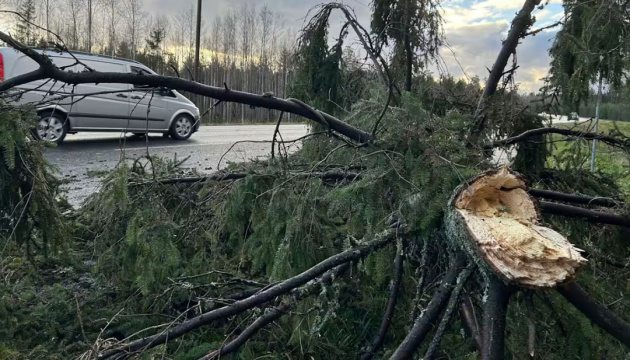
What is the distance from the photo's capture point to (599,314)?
1.44 metres

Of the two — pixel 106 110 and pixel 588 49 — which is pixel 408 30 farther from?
pixel 106 110

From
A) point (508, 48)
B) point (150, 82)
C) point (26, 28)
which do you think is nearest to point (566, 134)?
point (508, 48)

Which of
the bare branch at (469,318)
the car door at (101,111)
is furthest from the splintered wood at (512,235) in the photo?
the car door at (101,111)

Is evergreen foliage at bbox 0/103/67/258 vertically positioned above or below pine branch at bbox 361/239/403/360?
above

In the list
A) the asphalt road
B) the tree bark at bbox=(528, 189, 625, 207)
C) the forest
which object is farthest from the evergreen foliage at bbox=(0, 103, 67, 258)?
the asphalt road

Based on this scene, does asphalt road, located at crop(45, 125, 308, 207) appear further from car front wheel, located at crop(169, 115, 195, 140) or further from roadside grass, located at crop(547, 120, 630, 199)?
roadside grass, located at crop(547, 120, 630, 199)

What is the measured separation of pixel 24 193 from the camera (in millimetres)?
1998

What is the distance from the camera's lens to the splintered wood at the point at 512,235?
4.10 ft

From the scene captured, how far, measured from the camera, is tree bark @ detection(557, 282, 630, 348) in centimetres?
142

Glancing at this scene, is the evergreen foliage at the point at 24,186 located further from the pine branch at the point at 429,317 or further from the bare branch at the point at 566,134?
the bare branch at the point at 566,134

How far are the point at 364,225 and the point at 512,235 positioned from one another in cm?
77

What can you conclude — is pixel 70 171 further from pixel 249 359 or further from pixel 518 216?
pixel 518 216

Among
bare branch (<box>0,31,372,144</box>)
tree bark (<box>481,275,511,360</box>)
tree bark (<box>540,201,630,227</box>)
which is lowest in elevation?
tree bark (<box>481,275,511,360</box>)

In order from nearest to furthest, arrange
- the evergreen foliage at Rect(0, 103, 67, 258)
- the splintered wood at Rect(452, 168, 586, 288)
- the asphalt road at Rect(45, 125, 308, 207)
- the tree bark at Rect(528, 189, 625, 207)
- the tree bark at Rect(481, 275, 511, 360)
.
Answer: the splintered wood at Rect(452, 168, 586, 288), the tree bark at Rect(481, 275, 511, 360), the evergreen foliage at Rect(0, 103, 67, 258), the tree bark at Rect(528, 189, 625, 207), the asphalt road at Rect(45, 125, 308, 207)
